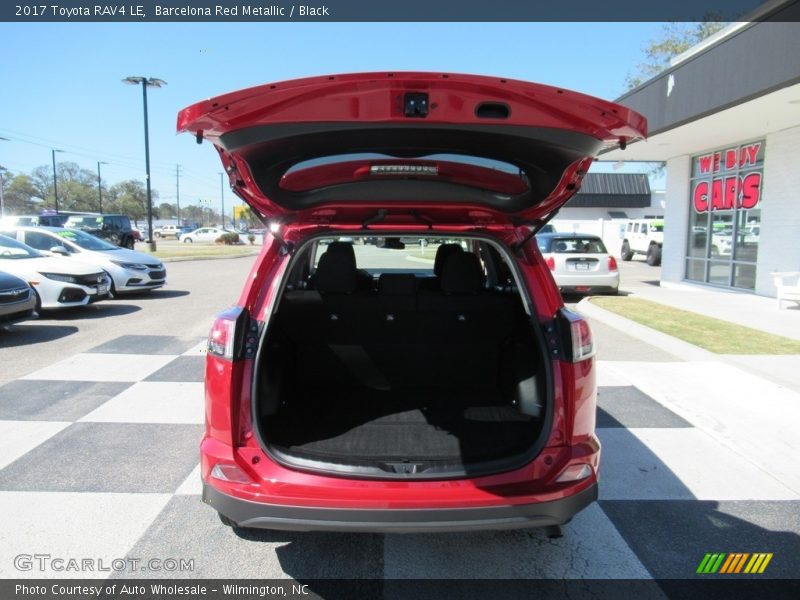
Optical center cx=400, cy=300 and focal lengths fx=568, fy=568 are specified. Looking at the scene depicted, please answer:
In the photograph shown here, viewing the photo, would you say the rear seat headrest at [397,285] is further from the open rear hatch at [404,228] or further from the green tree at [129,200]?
the green tree at [129,200]

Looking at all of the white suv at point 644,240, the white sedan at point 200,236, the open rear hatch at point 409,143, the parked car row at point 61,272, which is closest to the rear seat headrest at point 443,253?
the open rear hatch at point 409,143

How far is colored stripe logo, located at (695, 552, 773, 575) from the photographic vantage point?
2707mm

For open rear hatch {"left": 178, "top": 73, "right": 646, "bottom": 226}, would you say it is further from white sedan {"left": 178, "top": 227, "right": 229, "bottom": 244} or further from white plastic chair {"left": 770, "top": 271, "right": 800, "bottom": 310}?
white sedan {"left": 178, "top": 227, "right": 229, "bottom": 244}

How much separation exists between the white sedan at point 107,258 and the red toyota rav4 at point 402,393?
915cm

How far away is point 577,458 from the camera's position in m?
2.55

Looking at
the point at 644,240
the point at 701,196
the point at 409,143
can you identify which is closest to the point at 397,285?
the point at 409,143

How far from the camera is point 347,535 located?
2.96 metres

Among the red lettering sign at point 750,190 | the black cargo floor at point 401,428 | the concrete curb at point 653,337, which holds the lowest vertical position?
the concrete curb at point 653,337

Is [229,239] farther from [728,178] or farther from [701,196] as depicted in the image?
[728,178]

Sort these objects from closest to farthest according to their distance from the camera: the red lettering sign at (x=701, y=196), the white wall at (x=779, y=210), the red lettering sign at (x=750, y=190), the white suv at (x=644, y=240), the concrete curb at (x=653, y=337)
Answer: the concrete curb at (x=653, y=337) < the white wall at (x=779, y=210) < the red lettering sign at (x=750, y=190) < the red lettering sign at (x=701, y=196) < the white suv at (x=644, y=240)

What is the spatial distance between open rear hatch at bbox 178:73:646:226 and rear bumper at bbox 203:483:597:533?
1378 millimetres

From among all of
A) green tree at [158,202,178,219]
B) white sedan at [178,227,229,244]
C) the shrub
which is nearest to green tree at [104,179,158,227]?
green tree at [158,202,178,219]

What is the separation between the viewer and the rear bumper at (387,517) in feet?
7.39

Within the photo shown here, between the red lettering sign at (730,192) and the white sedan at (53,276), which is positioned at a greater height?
the red lettering sign at (730,192)
